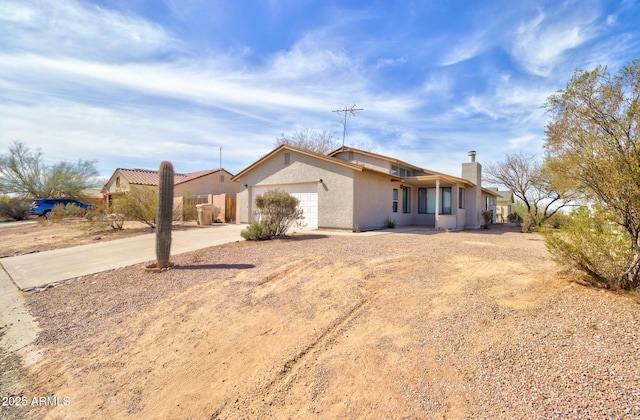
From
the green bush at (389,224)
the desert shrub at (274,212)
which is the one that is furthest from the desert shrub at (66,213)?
the green bush at (389,224)

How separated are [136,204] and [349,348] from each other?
52.1 feet

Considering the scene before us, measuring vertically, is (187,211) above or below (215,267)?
above

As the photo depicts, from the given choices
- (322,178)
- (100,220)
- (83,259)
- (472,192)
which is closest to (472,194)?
(472,192)

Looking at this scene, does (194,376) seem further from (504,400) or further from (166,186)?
(166,186)

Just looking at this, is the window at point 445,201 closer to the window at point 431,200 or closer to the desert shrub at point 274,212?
the window at point 431,200

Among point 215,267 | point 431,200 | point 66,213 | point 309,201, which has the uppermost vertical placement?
point 431,200

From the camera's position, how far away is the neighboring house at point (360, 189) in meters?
14.7

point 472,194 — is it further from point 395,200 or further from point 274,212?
point 274,212

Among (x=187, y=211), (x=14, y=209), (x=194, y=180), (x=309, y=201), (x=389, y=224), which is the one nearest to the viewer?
(x=309, y=201)

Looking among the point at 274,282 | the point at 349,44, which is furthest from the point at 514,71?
the point at 274,282

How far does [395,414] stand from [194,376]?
2430 mm

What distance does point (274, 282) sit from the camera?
662cm

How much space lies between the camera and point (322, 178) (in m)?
15.5

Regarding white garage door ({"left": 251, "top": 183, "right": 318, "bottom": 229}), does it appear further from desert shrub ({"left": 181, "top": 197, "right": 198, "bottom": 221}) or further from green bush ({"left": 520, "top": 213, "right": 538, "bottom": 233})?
green bush ({"left": 520, "top": 213, "right": 538, "bottom": 233})
